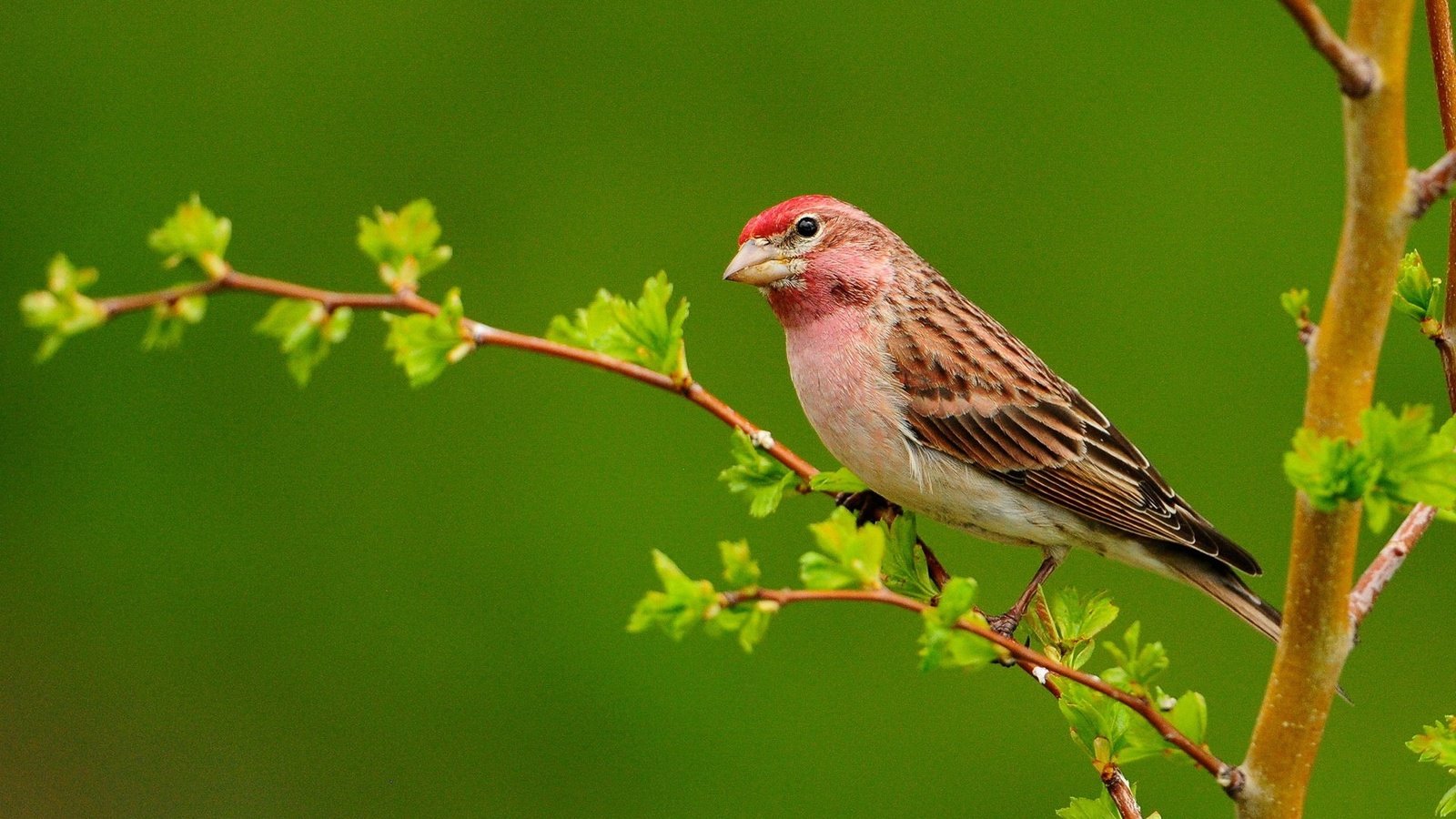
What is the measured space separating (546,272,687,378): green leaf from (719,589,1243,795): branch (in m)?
0.62

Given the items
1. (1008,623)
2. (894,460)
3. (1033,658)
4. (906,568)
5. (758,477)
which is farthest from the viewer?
(894,460)

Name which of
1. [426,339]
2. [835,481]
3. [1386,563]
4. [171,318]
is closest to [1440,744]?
[1386,563]

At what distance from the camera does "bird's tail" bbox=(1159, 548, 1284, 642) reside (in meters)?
3.03

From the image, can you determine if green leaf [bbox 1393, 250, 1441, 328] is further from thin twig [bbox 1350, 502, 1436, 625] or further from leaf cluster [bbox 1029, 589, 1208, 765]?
leaf cluster [bbox 1029, 589, 1208, 765]

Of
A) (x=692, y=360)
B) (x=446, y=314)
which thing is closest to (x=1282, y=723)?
(x=446, y=314)

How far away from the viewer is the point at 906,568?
2252 millimetres

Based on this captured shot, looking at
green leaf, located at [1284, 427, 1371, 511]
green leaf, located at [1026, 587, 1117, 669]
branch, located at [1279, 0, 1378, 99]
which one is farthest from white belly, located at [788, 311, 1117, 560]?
branch, located at [1279, 0, 1378, 99]

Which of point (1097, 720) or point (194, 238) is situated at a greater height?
point (194, 238)

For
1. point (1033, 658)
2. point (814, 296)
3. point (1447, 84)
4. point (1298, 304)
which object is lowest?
point (1033, 658)

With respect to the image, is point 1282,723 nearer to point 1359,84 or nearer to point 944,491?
point 1359,84

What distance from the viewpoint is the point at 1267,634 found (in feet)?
9.73

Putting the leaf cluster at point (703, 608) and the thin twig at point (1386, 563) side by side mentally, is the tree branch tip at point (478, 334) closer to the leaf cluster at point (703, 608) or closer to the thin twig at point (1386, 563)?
the leaf cluster at point (703, 608)

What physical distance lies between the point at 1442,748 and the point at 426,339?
1.29m

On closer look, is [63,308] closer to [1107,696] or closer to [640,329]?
[640,329]
